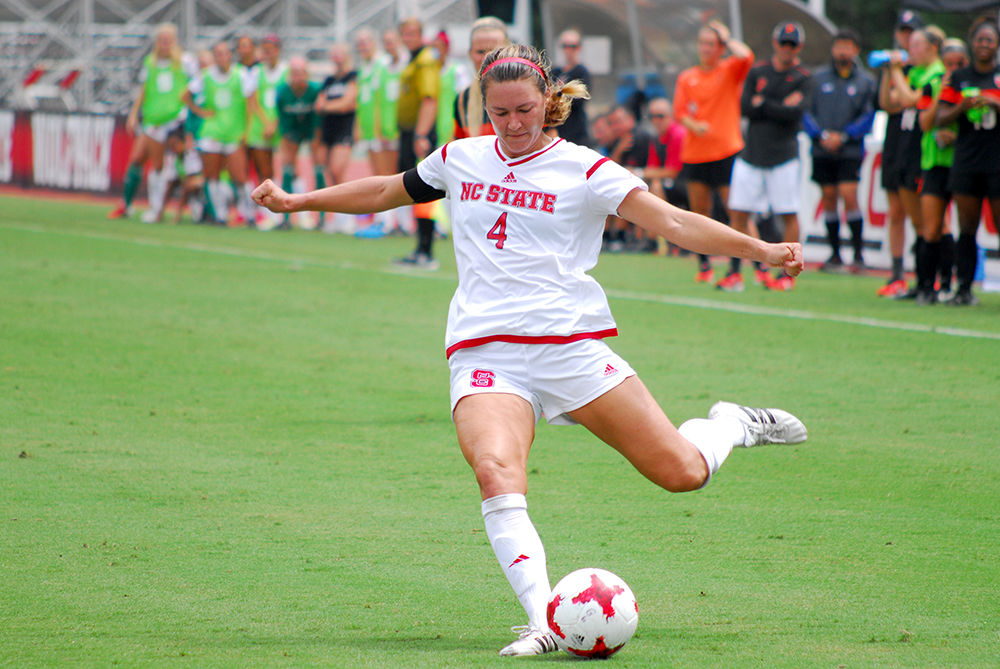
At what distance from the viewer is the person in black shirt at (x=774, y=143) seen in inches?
521

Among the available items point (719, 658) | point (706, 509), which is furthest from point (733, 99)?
point (719, 658)

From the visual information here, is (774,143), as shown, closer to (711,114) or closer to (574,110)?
(711,114)

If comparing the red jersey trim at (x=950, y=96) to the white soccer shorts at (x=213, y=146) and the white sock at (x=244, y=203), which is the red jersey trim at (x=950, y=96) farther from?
the white sock at (x=244, y=203)

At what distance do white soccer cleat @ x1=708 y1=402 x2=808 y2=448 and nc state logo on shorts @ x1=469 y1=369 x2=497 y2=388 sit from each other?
1.17 m

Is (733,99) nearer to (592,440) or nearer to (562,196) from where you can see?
(592,440)

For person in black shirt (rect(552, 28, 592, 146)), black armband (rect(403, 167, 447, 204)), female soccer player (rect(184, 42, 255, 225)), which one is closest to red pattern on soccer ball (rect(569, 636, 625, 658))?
black armband (rect(403, 167, 447, 204))

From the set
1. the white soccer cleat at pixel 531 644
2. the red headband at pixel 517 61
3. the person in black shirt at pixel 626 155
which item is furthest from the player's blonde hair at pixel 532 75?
the person in black shirt at pixel 626 155

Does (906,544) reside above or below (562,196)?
below

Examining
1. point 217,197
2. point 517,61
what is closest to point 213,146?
point 217,197

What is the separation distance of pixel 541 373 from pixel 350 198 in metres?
1.00

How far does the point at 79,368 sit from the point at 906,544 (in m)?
5.37

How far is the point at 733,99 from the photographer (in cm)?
1338

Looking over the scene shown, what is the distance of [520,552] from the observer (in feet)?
12.8

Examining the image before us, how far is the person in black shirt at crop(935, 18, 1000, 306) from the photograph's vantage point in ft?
36.6
